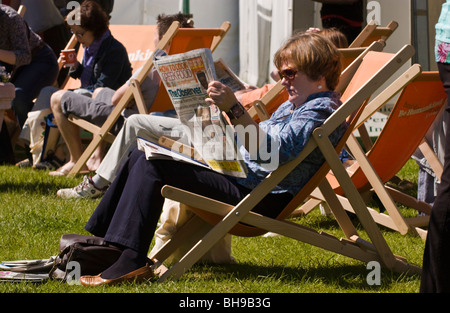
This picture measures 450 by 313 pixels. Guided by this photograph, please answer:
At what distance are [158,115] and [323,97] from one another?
7.34 feet

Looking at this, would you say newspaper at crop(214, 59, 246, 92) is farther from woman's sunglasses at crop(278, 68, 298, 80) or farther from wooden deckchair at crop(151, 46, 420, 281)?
woman's sunglasses at crop(278, 68, 298, 80)

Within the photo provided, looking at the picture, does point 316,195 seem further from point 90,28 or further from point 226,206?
point 90,28

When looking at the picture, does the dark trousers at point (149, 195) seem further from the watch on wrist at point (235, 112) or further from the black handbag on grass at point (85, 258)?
the watch on wrist at point (235, 112)

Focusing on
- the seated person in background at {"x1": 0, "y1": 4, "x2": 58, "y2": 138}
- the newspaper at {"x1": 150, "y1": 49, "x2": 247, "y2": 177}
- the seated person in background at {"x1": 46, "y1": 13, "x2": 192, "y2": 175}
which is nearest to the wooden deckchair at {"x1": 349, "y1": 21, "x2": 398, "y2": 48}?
the seated person in background at {"x1": 46, "y1": 13, "x2": 192, "y2": 175}

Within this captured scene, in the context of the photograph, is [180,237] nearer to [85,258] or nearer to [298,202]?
[85,258]

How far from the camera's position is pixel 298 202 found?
11.0ft

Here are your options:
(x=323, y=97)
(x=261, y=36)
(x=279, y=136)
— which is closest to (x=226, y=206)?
(x=279, y=136)

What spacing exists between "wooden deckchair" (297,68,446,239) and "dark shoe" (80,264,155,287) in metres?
1.40

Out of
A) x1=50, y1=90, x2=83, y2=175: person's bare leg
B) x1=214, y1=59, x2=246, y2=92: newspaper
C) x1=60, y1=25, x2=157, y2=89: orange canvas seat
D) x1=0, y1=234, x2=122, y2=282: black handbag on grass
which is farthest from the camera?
x1=60, y1=25, x2=157, y2=89: orange canvas seat

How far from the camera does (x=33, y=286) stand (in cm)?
322

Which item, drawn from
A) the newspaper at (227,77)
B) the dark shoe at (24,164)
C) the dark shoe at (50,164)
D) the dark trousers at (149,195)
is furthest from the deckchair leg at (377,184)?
the dark shoe at (24,164)

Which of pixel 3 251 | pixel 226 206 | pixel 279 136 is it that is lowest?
pixel 3 251

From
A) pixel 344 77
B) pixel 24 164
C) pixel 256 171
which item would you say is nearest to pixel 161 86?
pixel 24 164

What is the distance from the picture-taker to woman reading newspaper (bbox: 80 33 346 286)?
319 centimetres
